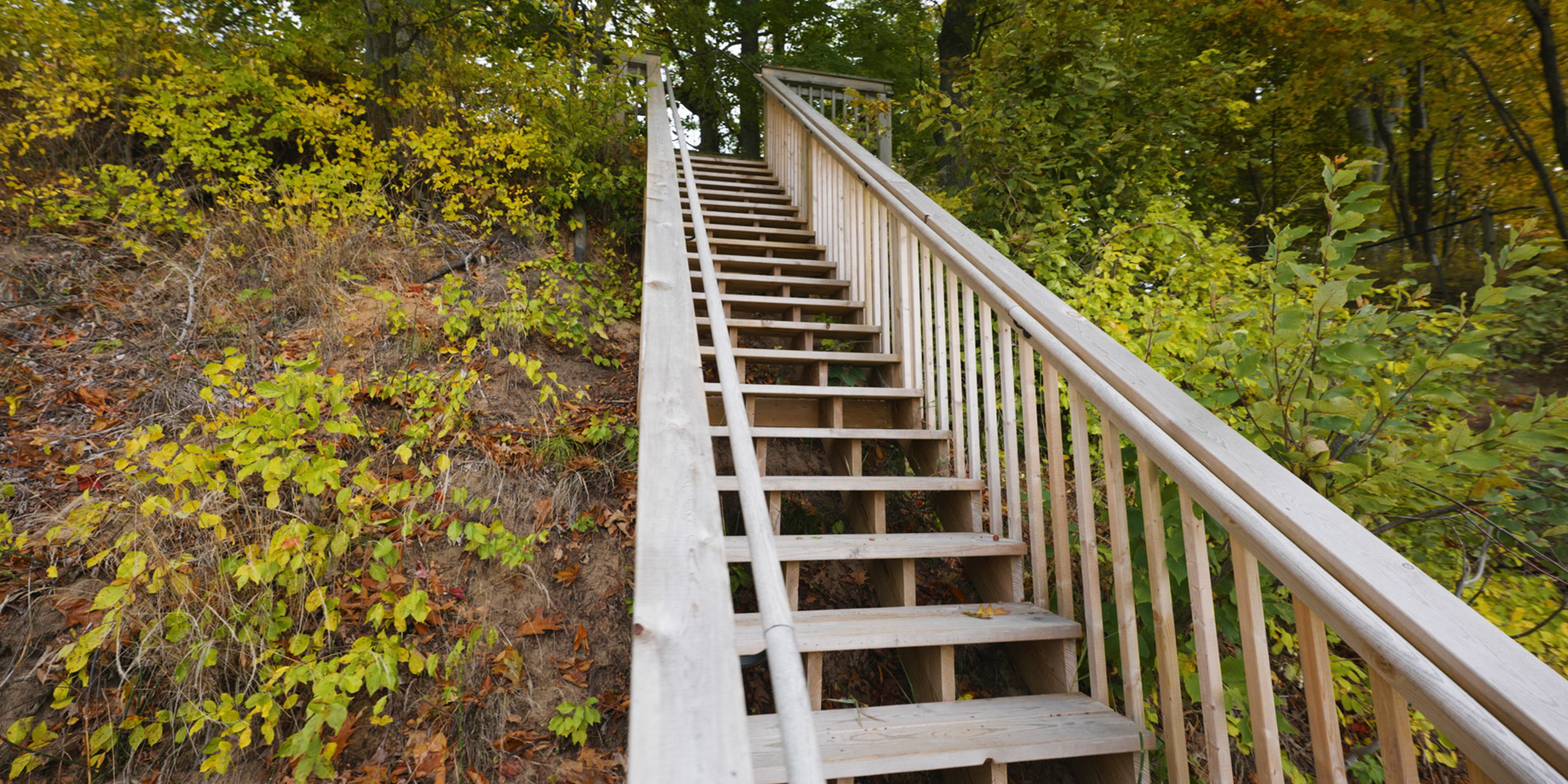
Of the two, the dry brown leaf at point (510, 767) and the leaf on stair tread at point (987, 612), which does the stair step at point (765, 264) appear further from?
the dry brown leaf at point (510, 767)

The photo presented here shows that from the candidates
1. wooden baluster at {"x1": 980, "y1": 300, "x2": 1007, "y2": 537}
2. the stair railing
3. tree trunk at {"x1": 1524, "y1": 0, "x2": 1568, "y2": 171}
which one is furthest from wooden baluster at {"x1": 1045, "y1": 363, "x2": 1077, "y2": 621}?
tree trunk at {"x1": 1524, "y1": 0, "x2": 1568, "y2": 171}

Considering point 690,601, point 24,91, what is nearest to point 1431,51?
point 690,601

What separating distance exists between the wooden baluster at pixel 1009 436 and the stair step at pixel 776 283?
173cm

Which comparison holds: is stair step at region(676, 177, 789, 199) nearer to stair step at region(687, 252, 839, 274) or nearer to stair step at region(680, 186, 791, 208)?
stair step at region(680, 186, 791, 208)

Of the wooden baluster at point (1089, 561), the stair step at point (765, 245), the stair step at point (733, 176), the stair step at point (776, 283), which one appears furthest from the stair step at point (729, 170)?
the wooden baluster at point (1089, 561)

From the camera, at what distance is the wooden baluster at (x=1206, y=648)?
4.07 ft

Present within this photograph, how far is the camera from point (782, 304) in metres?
3.43

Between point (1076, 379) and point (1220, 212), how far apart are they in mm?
5776

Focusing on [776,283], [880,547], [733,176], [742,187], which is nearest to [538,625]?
[880,547]

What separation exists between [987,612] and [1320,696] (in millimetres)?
851

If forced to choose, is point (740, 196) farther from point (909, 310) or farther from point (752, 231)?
point (909, 310)

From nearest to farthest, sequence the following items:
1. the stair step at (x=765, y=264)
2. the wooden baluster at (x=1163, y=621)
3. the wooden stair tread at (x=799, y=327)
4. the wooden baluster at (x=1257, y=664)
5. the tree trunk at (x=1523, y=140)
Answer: the wooden baluster at (x=1257, y=664)
the wooden baluster at (x=1163, y=621)
the wooden stair tread at (x=799, y=327)
the stair step at (x=765, y=264)
the tree trunk at (x=1523, y=140)

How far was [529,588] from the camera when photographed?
7.68 ft

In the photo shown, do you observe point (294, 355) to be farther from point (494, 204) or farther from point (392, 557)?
point (494, 204)
